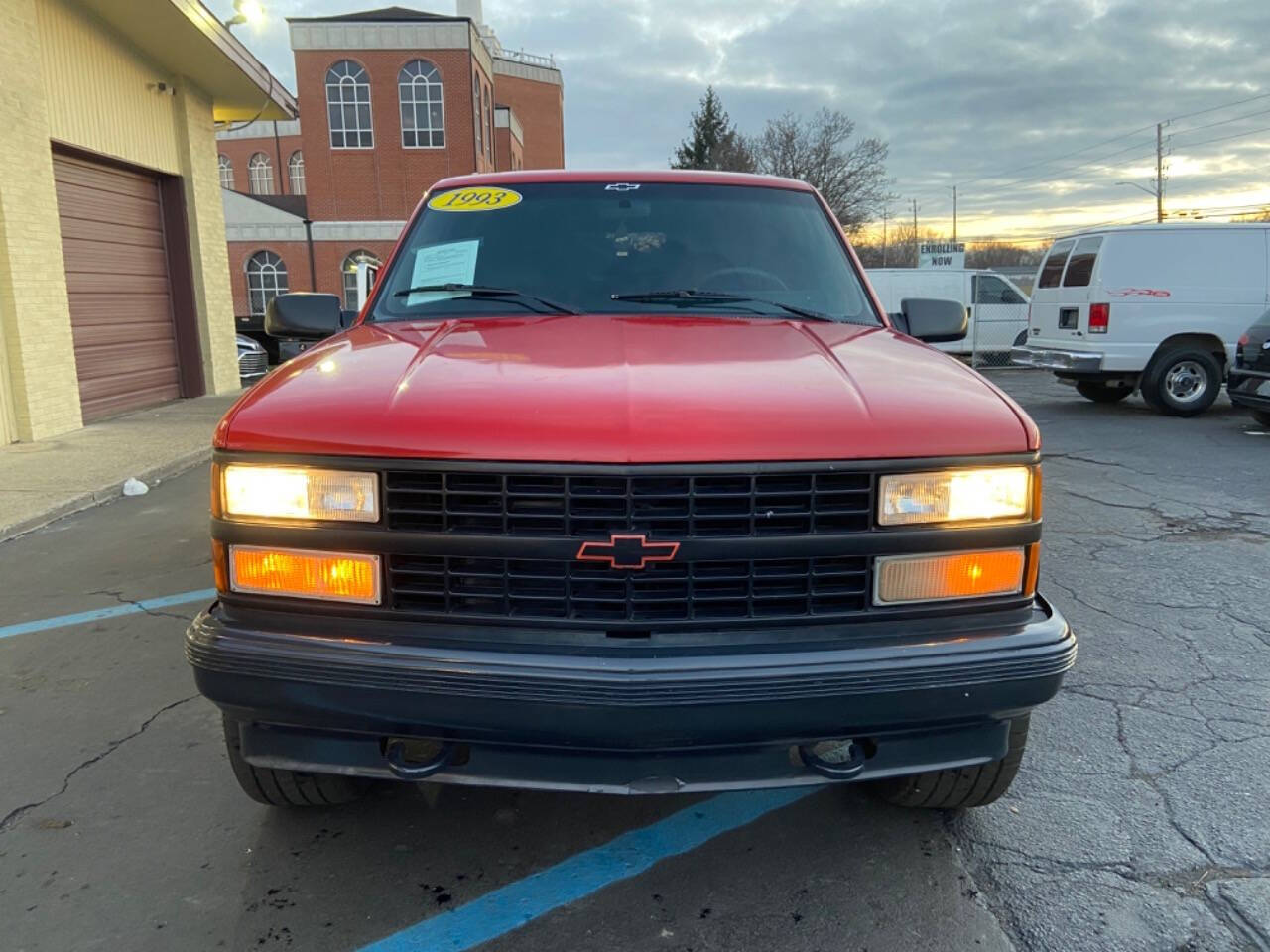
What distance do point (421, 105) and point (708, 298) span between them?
36.4 meters

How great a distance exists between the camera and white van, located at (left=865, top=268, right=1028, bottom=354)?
1764cm

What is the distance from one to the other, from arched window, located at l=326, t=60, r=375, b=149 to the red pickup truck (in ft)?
123

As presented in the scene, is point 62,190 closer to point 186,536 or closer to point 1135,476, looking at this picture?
point 186,536

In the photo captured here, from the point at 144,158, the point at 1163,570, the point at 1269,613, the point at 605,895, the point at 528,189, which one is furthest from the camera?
the point at 144,158

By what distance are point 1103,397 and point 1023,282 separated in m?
22.9

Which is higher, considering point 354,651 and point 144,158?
point 144,158

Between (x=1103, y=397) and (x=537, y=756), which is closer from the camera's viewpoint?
(x=537, y=756)

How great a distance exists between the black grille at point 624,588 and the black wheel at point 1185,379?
10950 millimetres

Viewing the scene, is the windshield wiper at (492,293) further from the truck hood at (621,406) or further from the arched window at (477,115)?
the arched window at (477,115)

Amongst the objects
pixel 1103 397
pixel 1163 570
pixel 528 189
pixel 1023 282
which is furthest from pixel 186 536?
pixel 1023 282

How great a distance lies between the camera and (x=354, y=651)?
1.97 m

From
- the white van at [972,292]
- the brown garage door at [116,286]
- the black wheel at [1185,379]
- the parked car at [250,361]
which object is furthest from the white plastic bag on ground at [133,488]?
the white van at [972,292]

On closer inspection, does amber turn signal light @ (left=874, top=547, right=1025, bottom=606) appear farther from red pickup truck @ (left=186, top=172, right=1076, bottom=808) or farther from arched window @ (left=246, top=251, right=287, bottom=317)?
arched window @ (left=246, top=251, right=287, bottom=317)

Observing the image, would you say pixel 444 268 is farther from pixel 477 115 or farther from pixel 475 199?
pixel 477 115
